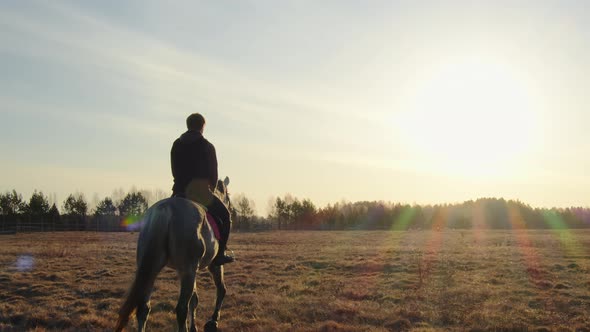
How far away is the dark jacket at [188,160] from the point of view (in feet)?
31.2

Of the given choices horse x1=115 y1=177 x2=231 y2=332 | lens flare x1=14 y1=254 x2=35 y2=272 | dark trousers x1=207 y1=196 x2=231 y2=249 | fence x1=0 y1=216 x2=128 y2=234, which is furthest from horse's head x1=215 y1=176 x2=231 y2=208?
fence x1=0 y1=216 x2=128 y2=234

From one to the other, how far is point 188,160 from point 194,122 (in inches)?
33.6

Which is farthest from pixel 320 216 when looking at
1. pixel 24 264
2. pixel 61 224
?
pixel 24 264

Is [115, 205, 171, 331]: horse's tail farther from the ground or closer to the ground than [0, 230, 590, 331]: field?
farther from the ground

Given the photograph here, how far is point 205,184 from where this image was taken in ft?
31.4

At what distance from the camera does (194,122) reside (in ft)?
32.4

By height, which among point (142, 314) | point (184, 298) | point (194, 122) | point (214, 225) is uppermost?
point (194, 122)

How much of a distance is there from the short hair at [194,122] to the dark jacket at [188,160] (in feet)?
0.91

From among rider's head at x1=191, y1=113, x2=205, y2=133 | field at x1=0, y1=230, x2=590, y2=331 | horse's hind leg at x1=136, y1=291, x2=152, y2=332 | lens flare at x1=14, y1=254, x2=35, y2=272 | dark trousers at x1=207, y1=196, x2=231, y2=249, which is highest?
rider's head at x1=191, y1=113, x2=205, y2=133

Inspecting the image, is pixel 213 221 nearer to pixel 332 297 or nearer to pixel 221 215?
pixel 221 215

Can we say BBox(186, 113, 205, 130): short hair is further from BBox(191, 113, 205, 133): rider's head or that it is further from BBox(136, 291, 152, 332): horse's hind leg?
BBox(136, 291, 152, 332): horse's hind leg

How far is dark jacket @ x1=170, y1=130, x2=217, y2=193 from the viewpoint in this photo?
31.2 feet

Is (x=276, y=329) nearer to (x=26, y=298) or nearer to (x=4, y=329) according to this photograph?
(x=4, y=329)

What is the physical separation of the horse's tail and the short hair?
2.32 m
